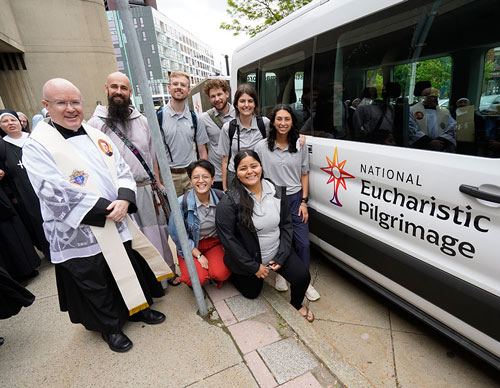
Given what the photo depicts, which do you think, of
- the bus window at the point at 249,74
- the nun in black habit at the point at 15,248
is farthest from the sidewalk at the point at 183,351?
the bus window at the point at 249,74

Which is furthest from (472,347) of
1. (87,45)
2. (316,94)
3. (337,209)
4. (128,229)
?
(87,45)

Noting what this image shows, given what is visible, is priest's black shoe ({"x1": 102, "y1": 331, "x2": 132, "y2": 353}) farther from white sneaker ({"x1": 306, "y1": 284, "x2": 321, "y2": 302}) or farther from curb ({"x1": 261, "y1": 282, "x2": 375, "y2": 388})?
white sneaker ({"x1": 306, "y1": 284, "x2": 321, "y2": 302})

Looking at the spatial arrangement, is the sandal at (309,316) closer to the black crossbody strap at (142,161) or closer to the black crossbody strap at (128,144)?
the black crossbody strap at (142,161)

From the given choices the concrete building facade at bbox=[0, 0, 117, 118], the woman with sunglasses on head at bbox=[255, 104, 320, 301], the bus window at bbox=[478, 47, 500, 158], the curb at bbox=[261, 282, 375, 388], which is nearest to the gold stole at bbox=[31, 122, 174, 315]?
the curb at bbox=[261, 282, 375, 388]

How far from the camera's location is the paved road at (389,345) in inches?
69.4

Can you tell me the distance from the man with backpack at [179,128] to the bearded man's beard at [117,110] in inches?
18.4

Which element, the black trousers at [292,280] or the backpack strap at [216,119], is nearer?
the black trousers at [292,280]

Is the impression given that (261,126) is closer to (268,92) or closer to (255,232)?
(268,92)

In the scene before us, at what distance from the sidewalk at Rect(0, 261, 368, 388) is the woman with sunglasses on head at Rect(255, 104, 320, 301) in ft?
1.72

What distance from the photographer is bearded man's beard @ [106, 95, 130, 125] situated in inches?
85.7

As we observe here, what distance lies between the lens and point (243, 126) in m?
2.71

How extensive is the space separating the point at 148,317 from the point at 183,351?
45 cm

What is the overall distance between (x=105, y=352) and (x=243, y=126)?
2.10 metres

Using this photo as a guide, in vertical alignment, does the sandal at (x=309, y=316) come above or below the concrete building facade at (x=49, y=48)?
below
